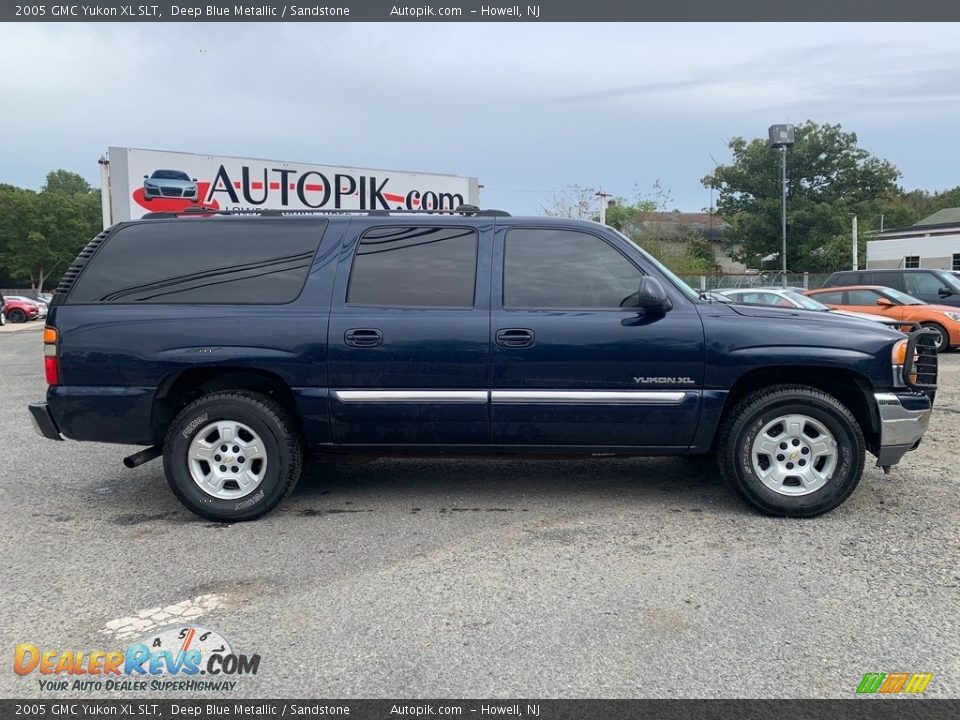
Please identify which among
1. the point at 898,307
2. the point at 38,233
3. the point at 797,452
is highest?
the point at 38,233

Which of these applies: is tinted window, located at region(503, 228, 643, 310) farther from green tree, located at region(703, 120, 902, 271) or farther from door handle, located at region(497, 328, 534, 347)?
green tree, located at region(703, 120, 902, 271)

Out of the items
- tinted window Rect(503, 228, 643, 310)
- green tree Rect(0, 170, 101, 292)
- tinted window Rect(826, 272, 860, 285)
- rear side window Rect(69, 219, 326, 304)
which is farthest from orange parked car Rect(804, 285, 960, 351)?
green tree Rect(0, 170, 101, 292)

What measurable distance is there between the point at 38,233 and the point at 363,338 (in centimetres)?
6831

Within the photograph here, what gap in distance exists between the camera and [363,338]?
4.39m

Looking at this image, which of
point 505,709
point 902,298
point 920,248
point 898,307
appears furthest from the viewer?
point 920,248

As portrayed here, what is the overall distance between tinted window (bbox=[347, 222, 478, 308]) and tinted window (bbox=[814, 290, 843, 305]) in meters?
12.3

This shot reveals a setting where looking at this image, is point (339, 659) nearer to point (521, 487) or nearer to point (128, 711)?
point (128, 711)

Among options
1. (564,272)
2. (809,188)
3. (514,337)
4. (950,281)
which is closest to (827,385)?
(564,272)

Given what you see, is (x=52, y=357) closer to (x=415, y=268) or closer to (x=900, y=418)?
(x=415, y=268)

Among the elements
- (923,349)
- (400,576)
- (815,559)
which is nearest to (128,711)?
(400,576)

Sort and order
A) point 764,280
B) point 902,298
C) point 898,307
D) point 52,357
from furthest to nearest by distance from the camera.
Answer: point 764,280, point 902,298, point 898,307, point 52,357

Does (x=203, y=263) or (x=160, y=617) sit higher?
(x=203, y=263)

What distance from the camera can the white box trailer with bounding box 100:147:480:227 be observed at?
35.8ft

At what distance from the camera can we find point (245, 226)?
4668 mm
